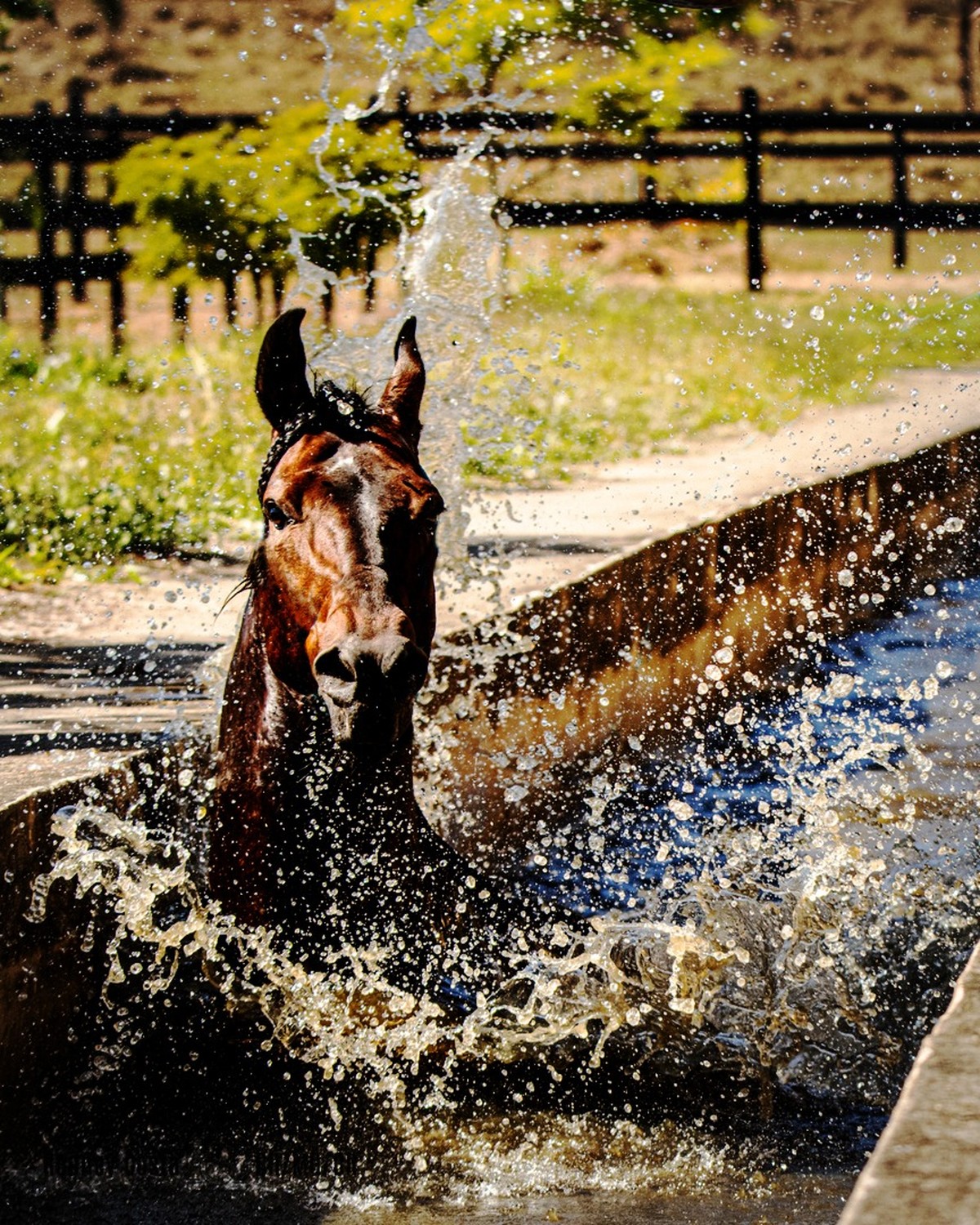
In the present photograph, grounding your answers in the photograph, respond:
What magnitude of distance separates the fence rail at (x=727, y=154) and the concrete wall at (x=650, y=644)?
34.2 feet

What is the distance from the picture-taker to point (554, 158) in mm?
20531

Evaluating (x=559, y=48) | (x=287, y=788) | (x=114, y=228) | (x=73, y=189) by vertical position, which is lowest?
(x=287, y=788)

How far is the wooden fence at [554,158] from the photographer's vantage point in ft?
52.9

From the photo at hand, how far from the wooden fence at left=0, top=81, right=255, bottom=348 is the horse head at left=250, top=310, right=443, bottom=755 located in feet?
42.4

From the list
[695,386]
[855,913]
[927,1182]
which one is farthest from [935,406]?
[927,1182]

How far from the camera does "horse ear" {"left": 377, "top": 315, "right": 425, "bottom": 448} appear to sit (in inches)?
129

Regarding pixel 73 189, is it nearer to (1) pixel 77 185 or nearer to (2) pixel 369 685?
(1) pixel 77 185

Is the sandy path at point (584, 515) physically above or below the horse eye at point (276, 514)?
below

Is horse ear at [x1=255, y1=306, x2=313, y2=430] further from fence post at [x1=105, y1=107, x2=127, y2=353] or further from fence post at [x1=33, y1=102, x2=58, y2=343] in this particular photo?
fence post at [x1=105, y1=107, x2=127, y2=353]

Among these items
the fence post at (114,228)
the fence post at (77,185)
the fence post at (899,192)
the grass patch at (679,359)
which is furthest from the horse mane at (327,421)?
the fence post at (899,192)

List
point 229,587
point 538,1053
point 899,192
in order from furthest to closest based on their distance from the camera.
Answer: point 899,192
point 229,587
point 538,1053

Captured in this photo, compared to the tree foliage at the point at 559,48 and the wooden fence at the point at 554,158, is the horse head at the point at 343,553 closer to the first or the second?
the wooden fence at the point at 554,158

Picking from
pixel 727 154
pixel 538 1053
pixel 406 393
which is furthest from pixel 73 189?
pixel 538 1053

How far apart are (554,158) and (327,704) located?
61.7 feet
